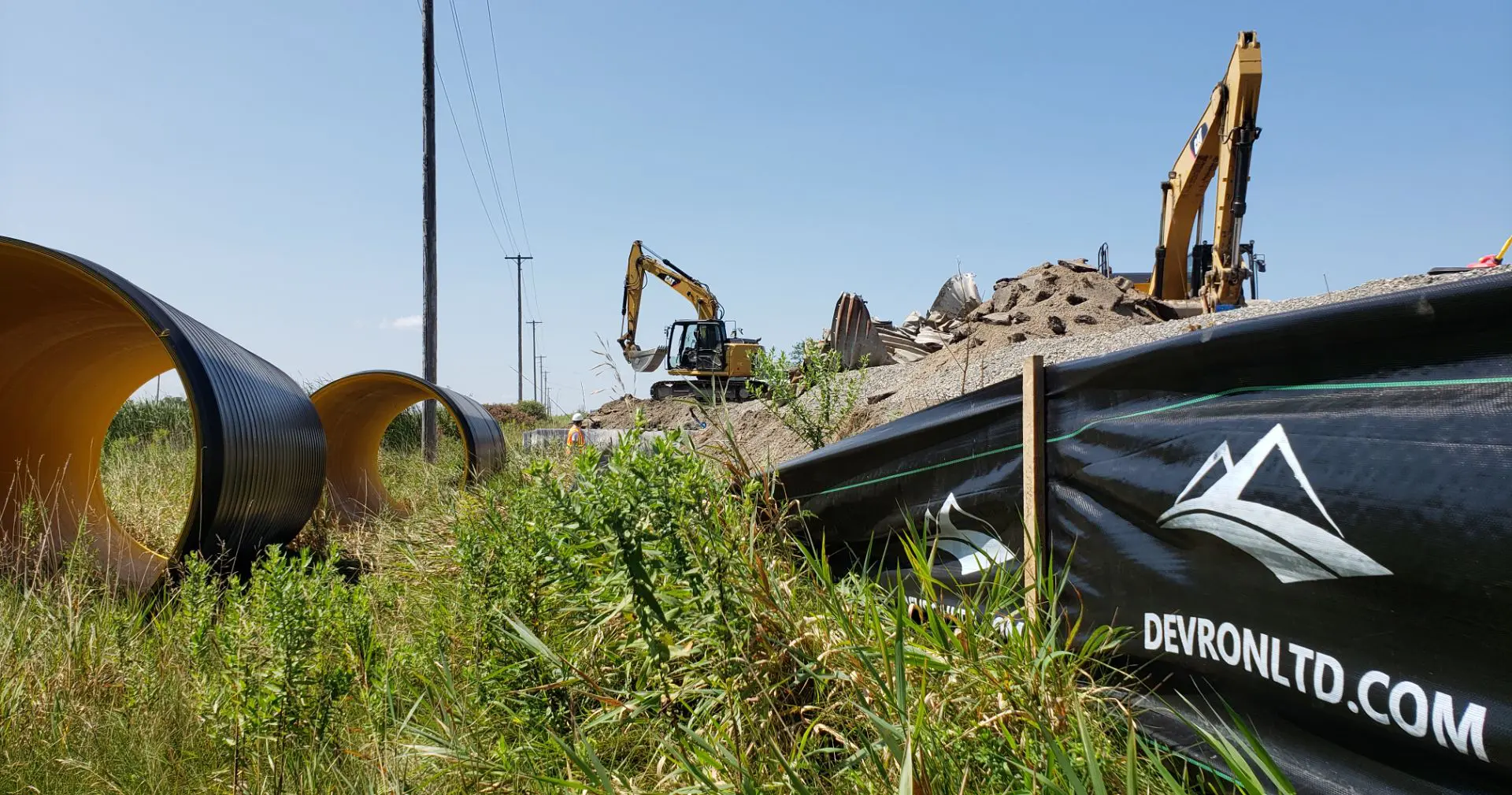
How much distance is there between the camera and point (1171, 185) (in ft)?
41.8

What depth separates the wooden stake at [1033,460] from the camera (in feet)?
9.55

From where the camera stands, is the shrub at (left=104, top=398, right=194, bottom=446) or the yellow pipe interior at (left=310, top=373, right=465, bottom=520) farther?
the shrub at (left=104, top=398, right=194, bottom=446)

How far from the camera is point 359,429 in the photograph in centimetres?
1107

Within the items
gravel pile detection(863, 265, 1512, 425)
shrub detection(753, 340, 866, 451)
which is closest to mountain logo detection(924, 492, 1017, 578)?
shrub detection(753, 340, 866, 451)

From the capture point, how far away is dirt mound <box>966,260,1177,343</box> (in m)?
9.98

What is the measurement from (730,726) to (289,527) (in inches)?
214

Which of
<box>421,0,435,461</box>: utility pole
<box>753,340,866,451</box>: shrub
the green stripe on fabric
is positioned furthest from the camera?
<box>421,0,435,461</box>: utility pole

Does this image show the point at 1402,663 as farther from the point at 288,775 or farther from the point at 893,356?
the point at 893,356

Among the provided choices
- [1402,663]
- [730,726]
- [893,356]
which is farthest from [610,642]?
[893,356]

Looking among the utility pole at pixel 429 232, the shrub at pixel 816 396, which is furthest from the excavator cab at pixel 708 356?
the shrub at pixel 816 396

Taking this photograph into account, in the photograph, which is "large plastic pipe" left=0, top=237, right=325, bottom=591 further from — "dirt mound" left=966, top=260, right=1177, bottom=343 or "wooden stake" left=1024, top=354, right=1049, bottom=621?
"dirt mound" left=966, top=260, right=1177, bottom=343

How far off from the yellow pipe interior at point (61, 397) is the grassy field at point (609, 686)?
9.35ft

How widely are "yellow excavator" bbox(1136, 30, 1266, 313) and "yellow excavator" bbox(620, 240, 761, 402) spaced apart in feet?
31.9

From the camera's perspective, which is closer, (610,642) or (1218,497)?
(1218,497)
